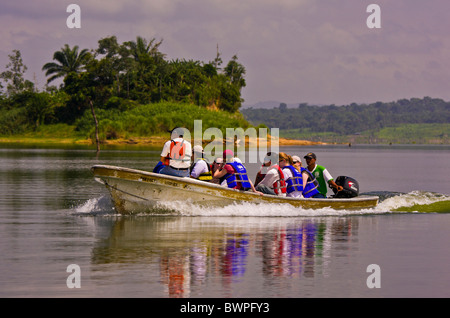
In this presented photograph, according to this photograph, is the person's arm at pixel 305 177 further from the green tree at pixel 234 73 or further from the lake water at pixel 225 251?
the green tree at pixel 234 73

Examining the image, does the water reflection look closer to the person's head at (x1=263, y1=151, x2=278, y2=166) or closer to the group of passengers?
the group of passengers

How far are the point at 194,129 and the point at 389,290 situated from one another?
3501 inches

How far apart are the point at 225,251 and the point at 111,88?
95874mm

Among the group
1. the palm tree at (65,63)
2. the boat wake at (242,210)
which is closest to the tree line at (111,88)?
the palm tree at (65,63)

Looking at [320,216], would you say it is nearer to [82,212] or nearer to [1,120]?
[82,212]

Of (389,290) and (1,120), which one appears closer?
(389,290)

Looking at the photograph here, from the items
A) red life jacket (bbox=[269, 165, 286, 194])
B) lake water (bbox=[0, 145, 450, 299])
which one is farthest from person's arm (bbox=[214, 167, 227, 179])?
red life jacket (bbox=[269, 165, 286, 194])

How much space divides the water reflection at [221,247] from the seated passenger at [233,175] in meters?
0.98

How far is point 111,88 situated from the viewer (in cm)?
10875

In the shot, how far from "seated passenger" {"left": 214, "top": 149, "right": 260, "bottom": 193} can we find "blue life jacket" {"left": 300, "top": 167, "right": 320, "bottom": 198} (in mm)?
1549

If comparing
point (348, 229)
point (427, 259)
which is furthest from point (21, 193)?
point (427, 259)

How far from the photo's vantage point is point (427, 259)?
576 inches

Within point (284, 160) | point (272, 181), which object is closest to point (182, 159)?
point (272, 181)

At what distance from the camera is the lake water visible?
464 inches
